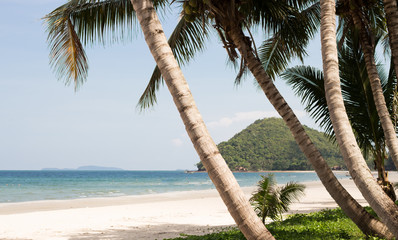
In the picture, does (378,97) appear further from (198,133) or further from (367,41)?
(198,133)

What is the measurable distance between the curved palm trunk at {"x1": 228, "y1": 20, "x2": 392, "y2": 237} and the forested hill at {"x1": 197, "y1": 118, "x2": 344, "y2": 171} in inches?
2968

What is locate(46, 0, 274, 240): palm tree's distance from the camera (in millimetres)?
2260

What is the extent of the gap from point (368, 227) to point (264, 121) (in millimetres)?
86887

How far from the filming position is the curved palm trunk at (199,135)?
2260 millimetres

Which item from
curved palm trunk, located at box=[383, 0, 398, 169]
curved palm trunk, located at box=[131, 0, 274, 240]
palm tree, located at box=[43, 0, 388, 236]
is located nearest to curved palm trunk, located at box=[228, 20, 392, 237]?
palm tree, located at box=[43, 0, 388, 236]

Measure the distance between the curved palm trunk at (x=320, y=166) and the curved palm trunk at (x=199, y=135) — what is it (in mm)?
2503

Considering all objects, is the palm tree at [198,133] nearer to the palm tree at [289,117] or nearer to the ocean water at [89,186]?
the palm tree at [289,117]

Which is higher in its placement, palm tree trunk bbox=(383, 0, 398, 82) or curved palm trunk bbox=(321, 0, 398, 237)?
palm tree trunk bbox=(383, 0, 398, 82)

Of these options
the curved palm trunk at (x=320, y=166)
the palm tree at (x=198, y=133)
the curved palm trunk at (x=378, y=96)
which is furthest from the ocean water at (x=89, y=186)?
the palm tree at (x=198, y=133)

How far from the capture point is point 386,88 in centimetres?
906

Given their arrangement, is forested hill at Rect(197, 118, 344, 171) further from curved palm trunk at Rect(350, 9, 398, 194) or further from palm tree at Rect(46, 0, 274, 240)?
palm tree at Rect(46, 0, 274, 240)

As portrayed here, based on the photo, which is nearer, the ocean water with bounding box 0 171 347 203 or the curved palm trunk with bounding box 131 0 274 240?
the curved palm trunk with bounding box 131 0 274 240

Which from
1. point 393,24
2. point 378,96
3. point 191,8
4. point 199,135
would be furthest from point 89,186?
point 199,135

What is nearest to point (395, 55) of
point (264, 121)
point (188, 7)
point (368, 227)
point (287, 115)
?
point (287, 115)
